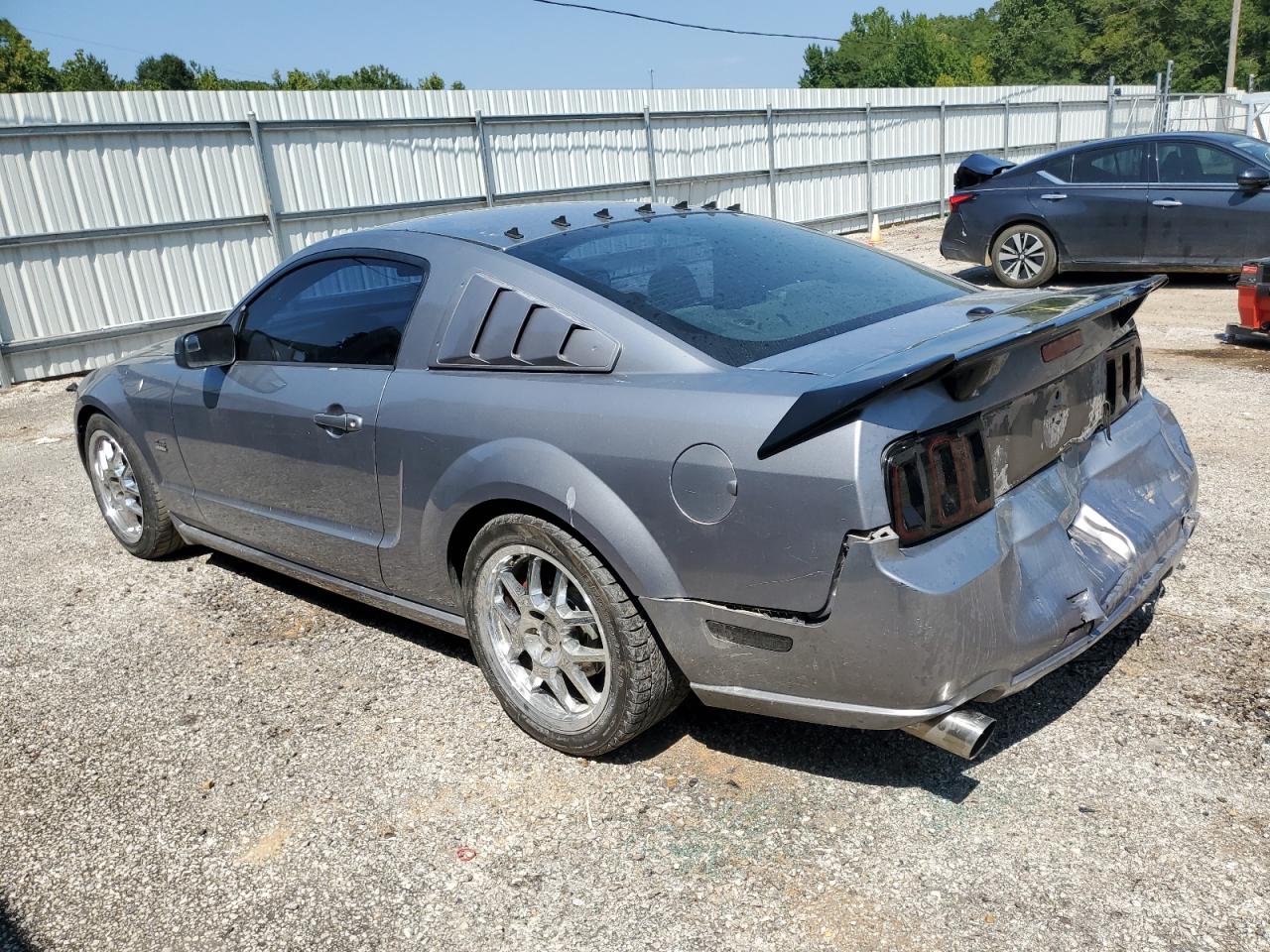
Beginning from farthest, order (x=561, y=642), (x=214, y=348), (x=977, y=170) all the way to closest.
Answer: (x=977, y=170), (x=214, y=348), (x=561, y=642)

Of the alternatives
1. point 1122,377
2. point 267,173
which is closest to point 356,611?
point 1122,377

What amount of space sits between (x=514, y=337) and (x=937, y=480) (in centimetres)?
135

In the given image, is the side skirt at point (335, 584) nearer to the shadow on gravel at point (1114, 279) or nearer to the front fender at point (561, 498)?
the front fender at point (561, 498)

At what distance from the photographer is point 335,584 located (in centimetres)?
384

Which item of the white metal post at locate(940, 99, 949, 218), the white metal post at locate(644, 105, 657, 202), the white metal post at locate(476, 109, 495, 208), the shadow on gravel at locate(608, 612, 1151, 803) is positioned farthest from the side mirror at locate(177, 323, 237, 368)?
the white metal post at locate(940, 99, 949, 218)

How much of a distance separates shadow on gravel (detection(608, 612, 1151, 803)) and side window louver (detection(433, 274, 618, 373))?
118 centimetres

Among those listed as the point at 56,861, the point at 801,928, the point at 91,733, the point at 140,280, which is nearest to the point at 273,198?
the point at 140,280

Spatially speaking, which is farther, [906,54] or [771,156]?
[906,54]

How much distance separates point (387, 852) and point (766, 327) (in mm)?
1772

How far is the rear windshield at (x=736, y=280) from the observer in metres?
2.93

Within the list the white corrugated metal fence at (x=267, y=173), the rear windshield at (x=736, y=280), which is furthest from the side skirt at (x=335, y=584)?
the white corrugated metal fence at (x=267, y=173)

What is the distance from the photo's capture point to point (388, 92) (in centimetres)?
1317

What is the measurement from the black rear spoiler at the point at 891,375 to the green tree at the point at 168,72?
96.0 m

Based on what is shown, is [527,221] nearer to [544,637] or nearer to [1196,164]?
[544,637]
